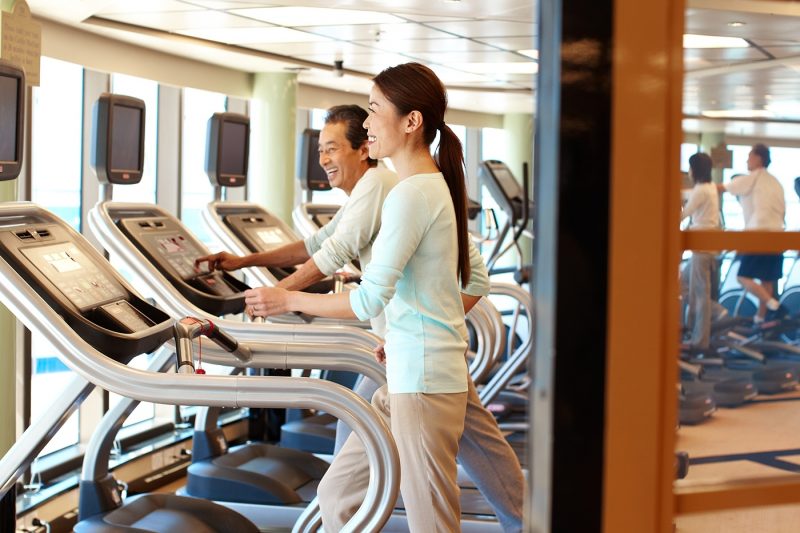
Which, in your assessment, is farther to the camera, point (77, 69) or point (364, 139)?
point (77, 69)

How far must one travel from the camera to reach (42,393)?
6.25 m

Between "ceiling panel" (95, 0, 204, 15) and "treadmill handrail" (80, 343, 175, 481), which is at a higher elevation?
"ceiling panel" (95, 0, 204, 15)

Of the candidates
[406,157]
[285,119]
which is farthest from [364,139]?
[285,119]

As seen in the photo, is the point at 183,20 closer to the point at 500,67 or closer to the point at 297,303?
the point at 500,67

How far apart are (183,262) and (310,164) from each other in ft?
5.86

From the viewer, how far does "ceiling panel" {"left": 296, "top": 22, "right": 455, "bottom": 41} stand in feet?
21.0

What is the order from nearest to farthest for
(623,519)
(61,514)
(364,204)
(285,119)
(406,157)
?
1. (623,519)
2. (406,157)
3. (364,204)
4. (61,514)
5. (285,119)

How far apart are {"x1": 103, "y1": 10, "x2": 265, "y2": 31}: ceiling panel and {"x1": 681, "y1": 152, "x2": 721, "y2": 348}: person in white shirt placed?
533 centimetres

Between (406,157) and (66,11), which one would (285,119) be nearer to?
(66,11)

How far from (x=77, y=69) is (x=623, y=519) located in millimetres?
5879

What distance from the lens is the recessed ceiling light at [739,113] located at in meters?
0.82

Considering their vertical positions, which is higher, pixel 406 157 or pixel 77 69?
pixel 77 69

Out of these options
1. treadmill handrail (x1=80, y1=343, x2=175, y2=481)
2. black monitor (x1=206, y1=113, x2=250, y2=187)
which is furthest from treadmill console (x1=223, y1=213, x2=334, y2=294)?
treadmill handrail (x1=80, y1=343, x2=175, y2=481)

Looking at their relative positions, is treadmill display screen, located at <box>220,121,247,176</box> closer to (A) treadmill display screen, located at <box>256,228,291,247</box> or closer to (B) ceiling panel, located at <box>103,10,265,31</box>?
(A) treadmill display screen, located at <box>256,228,291,247</box>
